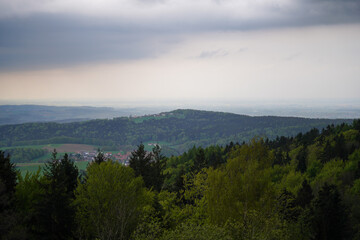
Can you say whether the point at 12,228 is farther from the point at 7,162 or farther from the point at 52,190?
the point at 7,162

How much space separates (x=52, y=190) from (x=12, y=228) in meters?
4.00

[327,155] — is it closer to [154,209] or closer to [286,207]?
[286,207]

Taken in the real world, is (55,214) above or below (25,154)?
above

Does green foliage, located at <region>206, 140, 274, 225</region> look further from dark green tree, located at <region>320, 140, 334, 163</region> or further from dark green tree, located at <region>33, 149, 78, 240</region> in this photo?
dark green tree, located at <region>320, 140, 334, 163</region>

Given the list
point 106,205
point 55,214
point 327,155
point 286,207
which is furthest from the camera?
point 327,155

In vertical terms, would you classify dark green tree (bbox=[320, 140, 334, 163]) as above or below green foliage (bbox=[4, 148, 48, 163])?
above

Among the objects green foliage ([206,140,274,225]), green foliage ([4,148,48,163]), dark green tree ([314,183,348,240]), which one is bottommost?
green foliage ([4,148,48,163])

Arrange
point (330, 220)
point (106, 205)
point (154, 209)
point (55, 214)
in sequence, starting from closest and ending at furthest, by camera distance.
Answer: point (55, 214)
point (106, 205)
point (154, 209)
point (330, 220)

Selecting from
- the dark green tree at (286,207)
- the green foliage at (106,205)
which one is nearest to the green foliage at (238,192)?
the dark green tree at (286,207)

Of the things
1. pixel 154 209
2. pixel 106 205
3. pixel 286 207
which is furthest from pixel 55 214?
pixel 286 207

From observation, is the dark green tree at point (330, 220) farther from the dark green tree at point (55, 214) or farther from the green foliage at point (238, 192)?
the dark green tree at point (55, 214)

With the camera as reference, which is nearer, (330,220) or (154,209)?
(154,209)

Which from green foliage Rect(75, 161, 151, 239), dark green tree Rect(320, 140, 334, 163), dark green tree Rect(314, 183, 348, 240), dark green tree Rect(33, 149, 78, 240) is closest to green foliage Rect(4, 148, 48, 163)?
dark green tree Rect(320, 140, 334, 163)

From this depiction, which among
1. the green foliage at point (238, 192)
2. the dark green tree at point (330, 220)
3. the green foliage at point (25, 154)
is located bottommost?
the green foliage at point (25, 154)
